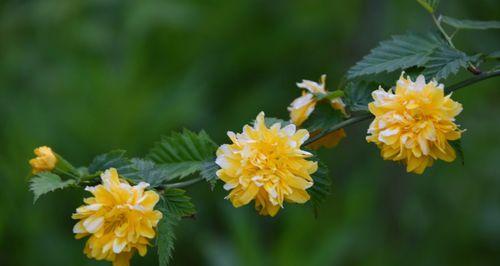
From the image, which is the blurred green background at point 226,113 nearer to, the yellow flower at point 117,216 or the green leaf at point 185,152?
the green leaf at point 185,152

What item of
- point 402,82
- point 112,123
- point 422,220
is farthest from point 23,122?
point 402,82

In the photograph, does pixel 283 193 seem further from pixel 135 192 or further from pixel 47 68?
pixel 47 68

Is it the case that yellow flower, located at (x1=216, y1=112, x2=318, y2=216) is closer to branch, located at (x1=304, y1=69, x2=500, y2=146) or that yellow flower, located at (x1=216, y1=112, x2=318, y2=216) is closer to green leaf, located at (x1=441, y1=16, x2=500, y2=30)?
branch, located at (x1=304, y1=69, x2=500, y2=146)

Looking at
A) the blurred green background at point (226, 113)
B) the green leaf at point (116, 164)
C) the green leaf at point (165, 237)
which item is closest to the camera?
the green leaf at point (165, 237)

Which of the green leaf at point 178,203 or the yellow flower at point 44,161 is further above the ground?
Answer: the yellow flower at point 44,161

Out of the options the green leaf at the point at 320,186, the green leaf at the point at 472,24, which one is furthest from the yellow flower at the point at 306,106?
the green leaf at the point at 472,24
